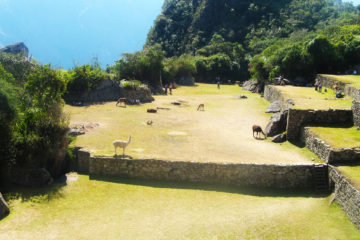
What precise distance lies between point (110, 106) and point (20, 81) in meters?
9.21

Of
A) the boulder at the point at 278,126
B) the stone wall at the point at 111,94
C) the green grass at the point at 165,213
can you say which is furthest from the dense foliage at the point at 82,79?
the boulder at the point at 278,126

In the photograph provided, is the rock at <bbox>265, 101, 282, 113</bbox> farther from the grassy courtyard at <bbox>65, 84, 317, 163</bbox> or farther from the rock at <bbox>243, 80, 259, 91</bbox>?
the rock at <bbox>243, 80, 259, 91</bbox>

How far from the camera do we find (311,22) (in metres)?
80.4

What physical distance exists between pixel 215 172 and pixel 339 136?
7100 millimetres

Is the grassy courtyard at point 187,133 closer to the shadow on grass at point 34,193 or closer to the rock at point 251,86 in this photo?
the shadow on grass at point 34,193

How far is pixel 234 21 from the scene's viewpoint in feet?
291

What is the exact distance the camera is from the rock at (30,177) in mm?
14406

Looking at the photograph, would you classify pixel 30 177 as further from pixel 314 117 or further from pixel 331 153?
pixel 314 117

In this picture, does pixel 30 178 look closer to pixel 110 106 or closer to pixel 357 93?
pixel 110 106

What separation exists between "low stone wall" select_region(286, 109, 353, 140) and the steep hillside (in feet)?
197

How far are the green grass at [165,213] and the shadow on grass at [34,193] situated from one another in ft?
0.13

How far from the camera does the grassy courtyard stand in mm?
16362

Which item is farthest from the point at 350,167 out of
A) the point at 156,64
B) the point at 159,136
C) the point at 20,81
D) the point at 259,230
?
the point at 156,64

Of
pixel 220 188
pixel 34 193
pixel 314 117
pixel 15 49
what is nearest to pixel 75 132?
pixel 34 193
